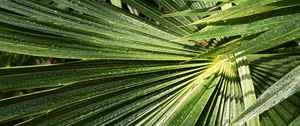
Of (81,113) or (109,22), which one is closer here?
(81,113)

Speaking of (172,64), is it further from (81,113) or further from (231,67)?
(81,113)

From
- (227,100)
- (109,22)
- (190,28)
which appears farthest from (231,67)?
(109,22)

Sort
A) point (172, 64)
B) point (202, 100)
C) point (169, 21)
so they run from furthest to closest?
point (169, 21)
point (172, 64)
point (202, 100)

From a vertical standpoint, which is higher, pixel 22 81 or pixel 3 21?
pixel 3 21

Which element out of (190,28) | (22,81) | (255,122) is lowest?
(255,122)

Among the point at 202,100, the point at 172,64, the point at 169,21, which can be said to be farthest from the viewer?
the point at 169,21

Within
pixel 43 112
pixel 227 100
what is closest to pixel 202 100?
pixel 227 100

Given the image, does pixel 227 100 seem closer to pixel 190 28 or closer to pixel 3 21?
pixel 190 28
